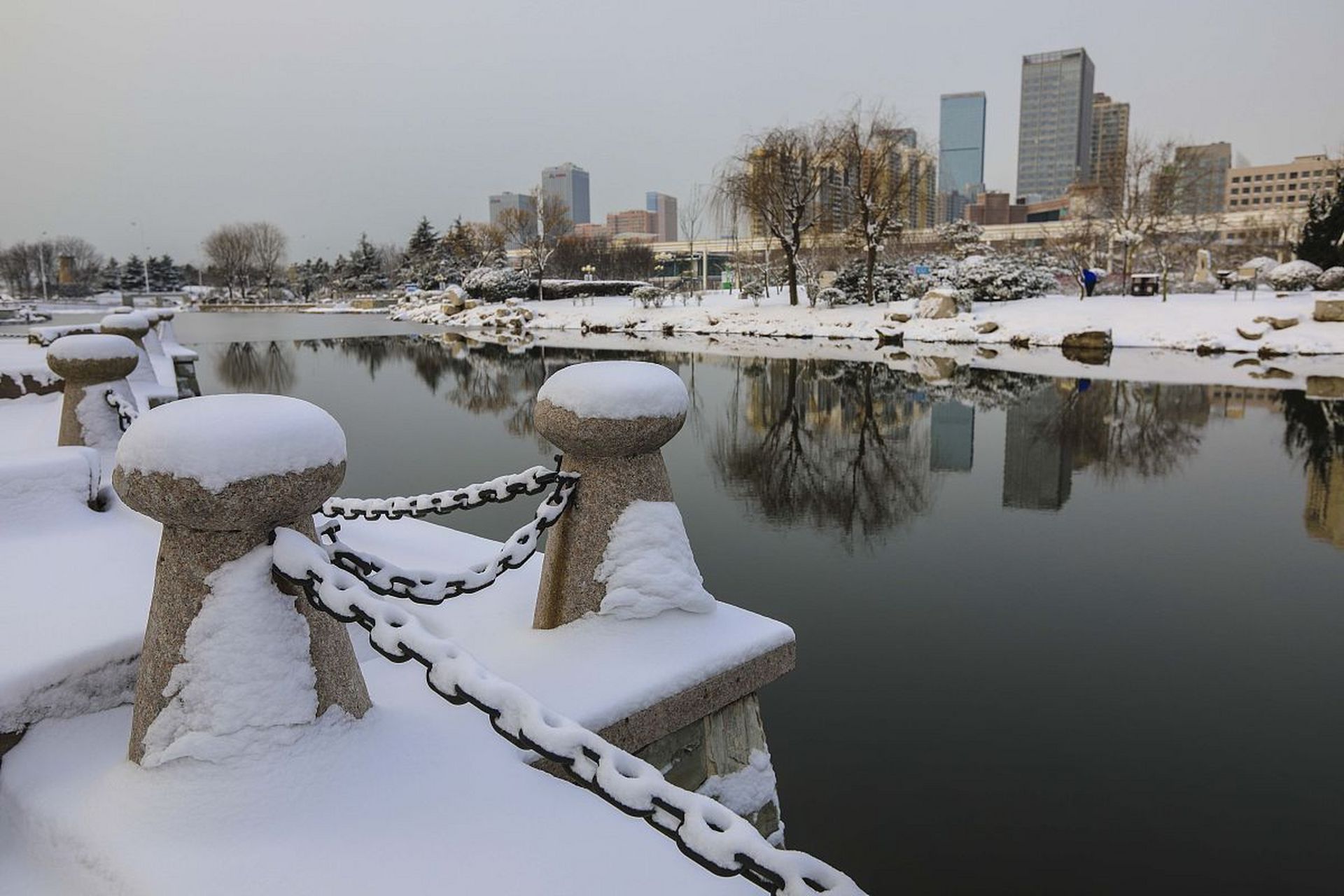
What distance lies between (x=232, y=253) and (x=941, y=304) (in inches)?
3121

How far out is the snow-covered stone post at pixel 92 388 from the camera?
5.77 meters

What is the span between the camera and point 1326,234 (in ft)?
106

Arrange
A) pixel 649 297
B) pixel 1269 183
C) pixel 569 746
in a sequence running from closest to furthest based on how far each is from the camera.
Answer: pixel 569 746, pixel 649 297, pixel 1269 183

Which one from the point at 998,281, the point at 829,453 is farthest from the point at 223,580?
the point at 998,281

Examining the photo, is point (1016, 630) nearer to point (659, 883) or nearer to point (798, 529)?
point (798, 529)


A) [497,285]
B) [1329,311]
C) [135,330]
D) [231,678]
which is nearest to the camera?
[231,678]

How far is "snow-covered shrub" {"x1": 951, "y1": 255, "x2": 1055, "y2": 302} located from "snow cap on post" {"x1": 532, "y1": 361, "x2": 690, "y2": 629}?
31.2 meters

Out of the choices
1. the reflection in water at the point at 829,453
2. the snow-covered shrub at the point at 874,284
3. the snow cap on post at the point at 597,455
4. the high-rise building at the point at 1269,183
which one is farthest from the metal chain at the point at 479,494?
the high-rise building at the point at 1269,183

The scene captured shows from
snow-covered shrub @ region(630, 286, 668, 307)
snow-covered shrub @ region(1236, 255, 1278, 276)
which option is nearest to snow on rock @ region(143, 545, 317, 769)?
snow-covered shrub @ region(630, 286, 668, 307)

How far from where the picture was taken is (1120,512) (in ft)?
27.1

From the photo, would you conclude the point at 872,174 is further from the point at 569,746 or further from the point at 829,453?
the point at 569,746

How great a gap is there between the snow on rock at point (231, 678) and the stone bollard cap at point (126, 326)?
12.4 metres

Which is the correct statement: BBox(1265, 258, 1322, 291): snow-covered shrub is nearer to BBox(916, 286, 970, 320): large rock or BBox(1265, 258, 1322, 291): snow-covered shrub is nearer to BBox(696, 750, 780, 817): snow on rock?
BBox(916, 286, 970, 320): large rock

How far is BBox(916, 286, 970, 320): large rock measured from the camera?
29641 millimetres
